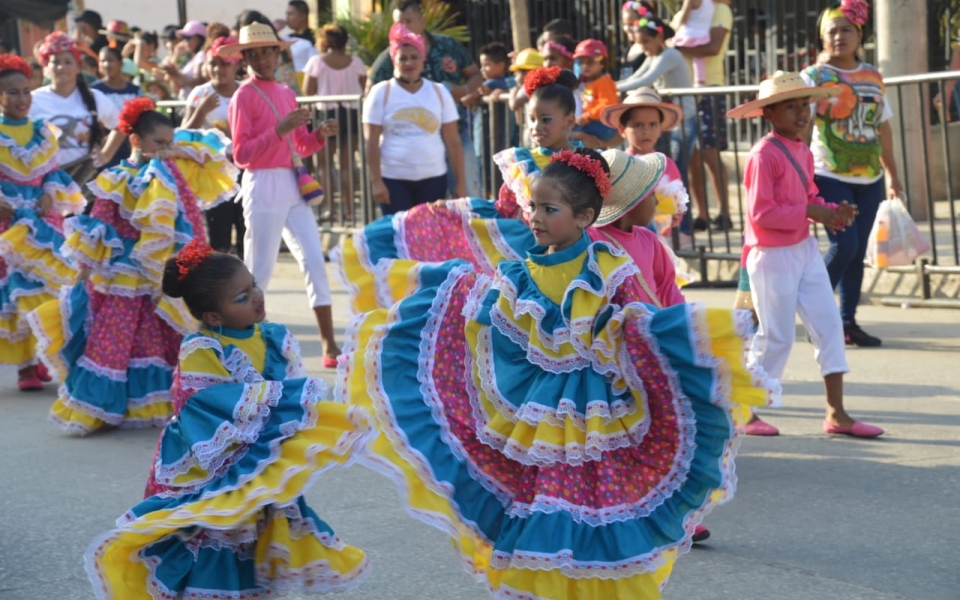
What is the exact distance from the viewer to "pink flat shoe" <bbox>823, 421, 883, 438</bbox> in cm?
688

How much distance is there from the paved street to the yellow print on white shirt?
282 centimetres

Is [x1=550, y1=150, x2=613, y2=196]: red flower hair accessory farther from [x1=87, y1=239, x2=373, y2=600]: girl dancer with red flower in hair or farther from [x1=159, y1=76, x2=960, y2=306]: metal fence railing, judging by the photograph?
[x1=159, y1=76, x2=960, y2=306]: metal fence railing

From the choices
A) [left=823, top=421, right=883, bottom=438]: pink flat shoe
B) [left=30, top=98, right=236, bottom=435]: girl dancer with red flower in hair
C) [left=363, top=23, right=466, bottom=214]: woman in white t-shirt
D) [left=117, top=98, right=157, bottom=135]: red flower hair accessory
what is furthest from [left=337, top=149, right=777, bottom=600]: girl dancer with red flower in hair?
[left=363, top=23, right=466, bottom=214]: woman in white t-shirt

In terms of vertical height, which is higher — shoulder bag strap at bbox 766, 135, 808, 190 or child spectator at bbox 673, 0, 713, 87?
child spectator at bbox 673, 0, 713, 87

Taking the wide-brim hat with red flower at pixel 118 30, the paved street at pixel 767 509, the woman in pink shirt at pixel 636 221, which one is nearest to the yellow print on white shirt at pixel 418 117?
the paved street at pixel 767 509

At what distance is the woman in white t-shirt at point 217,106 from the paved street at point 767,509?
274 centimetres

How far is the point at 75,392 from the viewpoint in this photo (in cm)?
770

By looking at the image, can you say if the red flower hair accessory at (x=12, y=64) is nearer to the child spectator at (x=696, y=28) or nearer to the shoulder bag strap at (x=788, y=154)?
the shoulder bag strap at (x=788, y=154)

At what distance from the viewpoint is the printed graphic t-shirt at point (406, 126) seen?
9469mm

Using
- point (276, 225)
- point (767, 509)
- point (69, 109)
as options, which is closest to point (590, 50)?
point (276, 225)

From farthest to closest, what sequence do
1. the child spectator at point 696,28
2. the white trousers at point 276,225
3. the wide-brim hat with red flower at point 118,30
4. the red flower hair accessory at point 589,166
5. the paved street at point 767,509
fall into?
the wide-brim hat with red flower at point 118,30
the child spectator at point 696,28
the white trousers at point 276,225
the paved street at point 767,509
the red flower hair accessory at point 589,166

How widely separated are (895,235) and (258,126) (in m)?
4.03

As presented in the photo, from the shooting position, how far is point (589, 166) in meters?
4.61

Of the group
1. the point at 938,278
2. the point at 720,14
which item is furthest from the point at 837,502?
the point at 720,14
